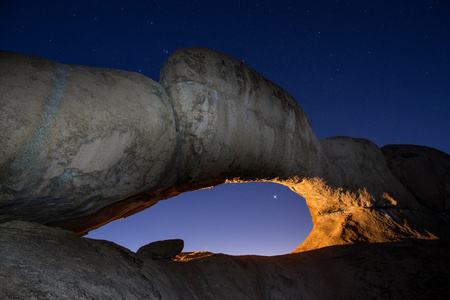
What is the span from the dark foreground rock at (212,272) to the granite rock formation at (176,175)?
12 millimetres

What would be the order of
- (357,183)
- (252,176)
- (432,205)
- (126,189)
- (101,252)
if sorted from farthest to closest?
1. (432,205)
2. (357,183)
3. (252,176)
4. (126,189)
5. (101,252)

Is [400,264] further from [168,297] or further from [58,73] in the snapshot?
[58,73]

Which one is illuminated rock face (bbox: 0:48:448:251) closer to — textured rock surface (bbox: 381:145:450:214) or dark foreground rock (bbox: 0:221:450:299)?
dark foreground rock (bbox: 0:221:450:299)

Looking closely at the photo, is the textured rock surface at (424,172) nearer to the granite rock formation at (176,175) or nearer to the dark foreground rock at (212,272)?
the granite rock formation at (176,175)

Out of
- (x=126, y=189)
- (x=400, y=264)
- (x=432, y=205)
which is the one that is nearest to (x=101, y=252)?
(x=126, y=189)

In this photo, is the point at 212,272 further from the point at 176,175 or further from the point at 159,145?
the point at 159,145

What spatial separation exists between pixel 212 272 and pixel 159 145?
1.49 meters

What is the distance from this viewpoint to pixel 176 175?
2584mm

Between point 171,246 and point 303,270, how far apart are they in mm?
1598

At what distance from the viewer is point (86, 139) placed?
5.66ft

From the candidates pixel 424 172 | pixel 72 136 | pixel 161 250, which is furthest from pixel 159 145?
pixel 424 172

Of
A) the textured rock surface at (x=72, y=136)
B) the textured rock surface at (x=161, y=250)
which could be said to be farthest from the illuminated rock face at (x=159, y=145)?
the textured rock surface at (x=161, y=250)

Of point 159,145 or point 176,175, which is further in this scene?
point 176,175

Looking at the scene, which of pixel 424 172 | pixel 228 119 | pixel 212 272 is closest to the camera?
pixel 228 119
